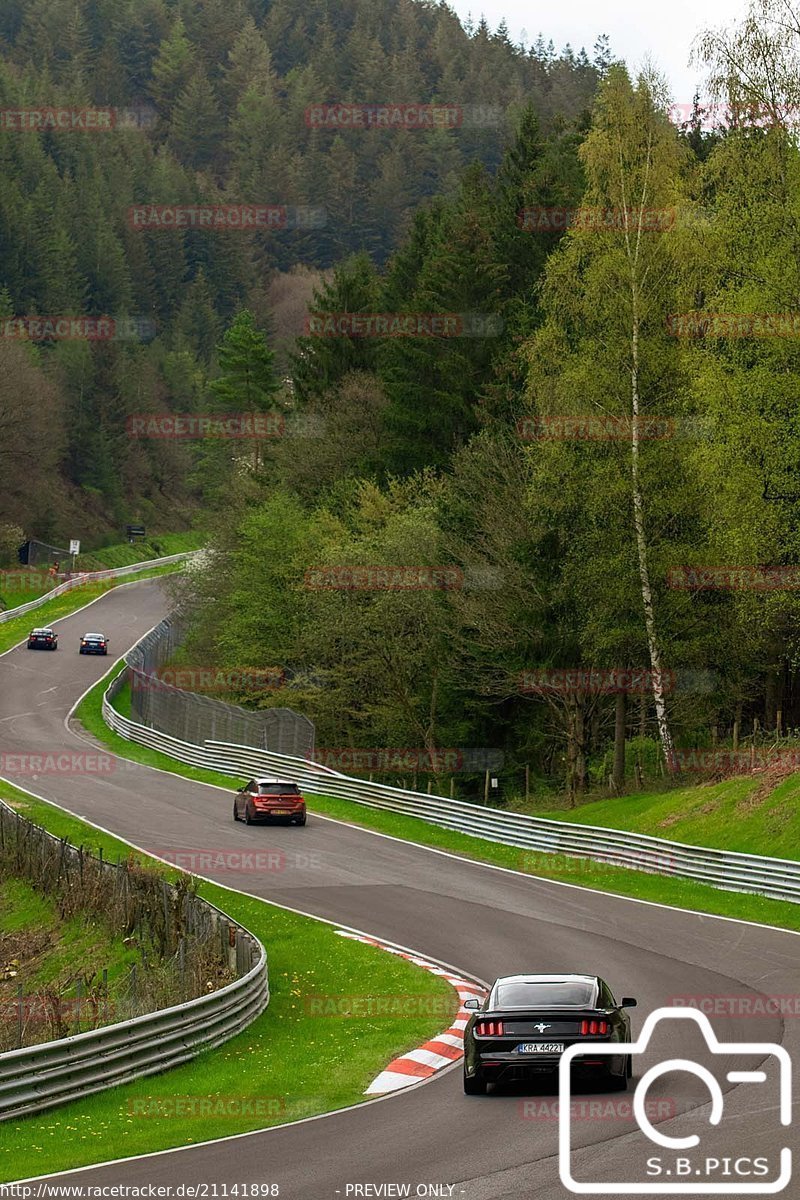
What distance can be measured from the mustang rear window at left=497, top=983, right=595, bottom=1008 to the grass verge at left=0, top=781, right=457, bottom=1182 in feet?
5.83

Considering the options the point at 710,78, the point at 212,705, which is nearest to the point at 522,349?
the point at 710,78

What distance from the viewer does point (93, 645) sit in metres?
83.9

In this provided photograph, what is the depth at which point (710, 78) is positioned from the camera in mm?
35625

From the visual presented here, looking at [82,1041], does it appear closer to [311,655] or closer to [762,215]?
[762,215]

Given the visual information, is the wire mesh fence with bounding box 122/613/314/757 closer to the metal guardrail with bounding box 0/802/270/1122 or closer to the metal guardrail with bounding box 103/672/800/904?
the metal guardrail with bounding box 103/672/800/904

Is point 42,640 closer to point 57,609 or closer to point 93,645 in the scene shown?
point 93,645

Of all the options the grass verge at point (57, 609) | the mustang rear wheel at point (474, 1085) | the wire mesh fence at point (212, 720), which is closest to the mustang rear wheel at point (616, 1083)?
the mustang rear wheel at point (474, 1085)

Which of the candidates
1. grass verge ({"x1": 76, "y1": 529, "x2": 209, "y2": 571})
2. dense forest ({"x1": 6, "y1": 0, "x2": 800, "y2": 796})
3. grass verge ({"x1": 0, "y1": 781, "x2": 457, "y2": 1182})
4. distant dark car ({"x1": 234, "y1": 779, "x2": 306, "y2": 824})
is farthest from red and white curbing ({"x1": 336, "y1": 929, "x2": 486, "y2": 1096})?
grass verge ({"x1": 76, "y1": 529, "x2": 209, "y2": 571})

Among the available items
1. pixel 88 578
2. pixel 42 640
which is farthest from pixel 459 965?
pixel 88 578

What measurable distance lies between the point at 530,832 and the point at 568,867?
126 inches

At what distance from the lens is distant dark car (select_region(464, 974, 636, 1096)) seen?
14.6 m

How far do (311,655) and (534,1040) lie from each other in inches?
1683

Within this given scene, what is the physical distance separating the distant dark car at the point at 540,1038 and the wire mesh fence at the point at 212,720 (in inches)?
1423

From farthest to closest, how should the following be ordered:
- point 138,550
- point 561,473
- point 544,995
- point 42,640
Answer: point 138,550, point 42,640, point 561,473, point 544,995
